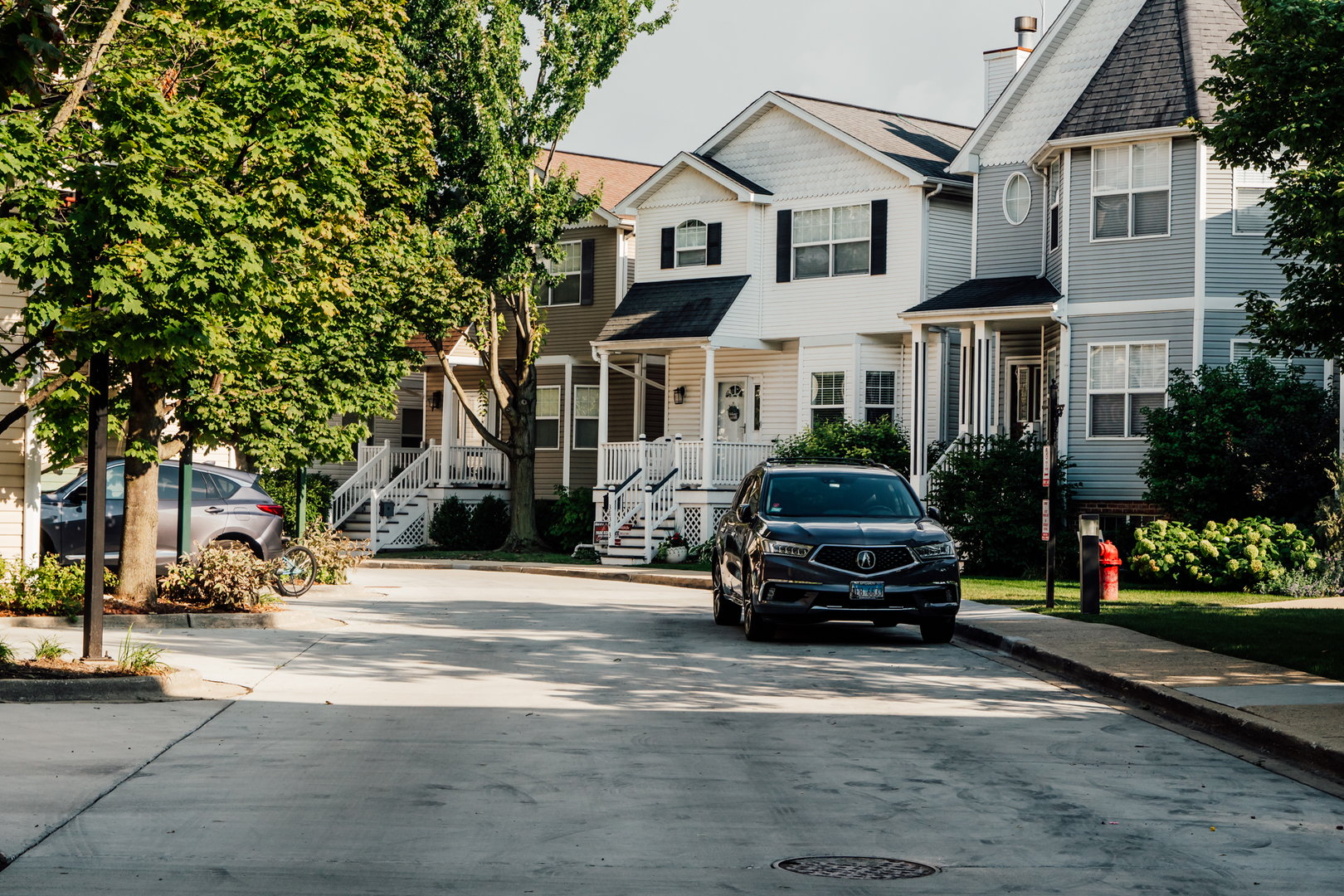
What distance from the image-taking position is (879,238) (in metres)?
30.5

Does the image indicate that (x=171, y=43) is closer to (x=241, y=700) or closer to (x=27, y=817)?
(x=241, y=700)

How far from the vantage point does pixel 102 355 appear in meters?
12.1

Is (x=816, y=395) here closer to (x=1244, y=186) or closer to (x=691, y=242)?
(x=691, y=242)

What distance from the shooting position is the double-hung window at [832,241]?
30.9 m

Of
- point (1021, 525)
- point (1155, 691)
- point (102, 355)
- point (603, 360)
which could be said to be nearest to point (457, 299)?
point (603, 360)

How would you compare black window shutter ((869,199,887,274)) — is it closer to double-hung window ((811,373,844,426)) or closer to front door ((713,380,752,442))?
double-hung window ((811,373,844,426))

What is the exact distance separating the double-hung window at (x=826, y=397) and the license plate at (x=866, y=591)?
54.4 ft

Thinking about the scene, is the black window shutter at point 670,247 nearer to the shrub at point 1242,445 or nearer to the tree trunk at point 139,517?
the shrub at point 1242,445

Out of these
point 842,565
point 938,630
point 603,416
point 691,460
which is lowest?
point 938,630

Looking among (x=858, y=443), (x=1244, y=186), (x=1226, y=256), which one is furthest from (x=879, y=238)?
(x=1244, y=186)

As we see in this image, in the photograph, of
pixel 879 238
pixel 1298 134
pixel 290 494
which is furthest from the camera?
pixel 290 494

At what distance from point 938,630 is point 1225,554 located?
8662mm

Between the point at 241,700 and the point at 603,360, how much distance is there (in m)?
22.3

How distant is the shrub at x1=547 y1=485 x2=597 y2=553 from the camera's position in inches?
1329
